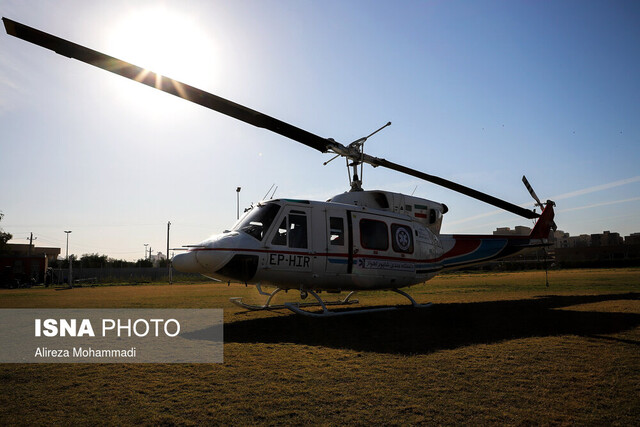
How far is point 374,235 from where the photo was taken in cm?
970

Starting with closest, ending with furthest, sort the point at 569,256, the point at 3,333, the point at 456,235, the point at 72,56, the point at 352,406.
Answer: the point at 352,406
the point at 72,56
the point at 3,333
the point at 456,235
the point at 569,256

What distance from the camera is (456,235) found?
1241 cm

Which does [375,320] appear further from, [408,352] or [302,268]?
[408,352]

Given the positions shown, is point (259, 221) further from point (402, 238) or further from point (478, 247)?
point (478, 247)

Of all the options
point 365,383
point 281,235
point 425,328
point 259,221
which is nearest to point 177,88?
point 259,221

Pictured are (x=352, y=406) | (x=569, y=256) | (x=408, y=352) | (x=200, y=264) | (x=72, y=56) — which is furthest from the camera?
(x=569, y=256)

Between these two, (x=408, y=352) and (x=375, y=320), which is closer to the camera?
(x=408, y=352)

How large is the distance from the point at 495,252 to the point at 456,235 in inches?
66.9

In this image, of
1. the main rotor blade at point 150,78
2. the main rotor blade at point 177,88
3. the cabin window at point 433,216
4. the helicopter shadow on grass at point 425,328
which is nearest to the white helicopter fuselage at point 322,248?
the cabin window at point 433,216

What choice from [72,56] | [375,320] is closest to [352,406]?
[375,320]

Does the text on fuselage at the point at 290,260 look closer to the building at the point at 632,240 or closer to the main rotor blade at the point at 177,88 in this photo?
the main rotor blade at the point at 177,88

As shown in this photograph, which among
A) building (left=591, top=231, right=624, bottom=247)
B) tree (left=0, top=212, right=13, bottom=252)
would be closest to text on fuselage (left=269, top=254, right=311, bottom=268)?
tree (left=0, top=212, right=13, bottom=252)

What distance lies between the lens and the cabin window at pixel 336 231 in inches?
361

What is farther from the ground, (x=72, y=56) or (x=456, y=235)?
(x=72, y=56)
